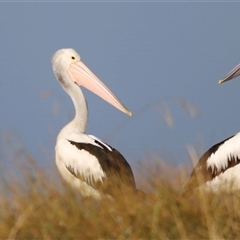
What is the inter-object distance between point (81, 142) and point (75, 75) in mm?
1740

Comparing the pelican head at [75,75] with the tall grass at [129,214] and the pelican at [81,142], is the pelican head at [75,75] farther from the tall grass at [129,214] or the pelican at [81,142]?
the tall grass at [129,214]

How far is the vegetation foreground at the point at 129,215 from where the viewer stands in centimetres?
396

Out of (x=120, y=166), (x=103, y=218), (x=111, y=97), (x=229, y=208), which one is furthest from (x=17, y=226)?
(x=111, y=97)

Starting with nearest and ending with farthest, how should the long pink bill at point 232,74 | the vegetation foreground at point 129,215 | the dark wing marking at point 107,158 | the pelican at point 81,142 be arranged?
the vegetation foreground at point 129,215
the dark wing marking at point 107,158
the pelican at point 81,142
the long pink bill at point 232,74

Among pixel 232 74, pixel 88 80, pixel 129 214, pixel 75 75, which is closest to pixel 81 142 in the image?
pixel 75 75

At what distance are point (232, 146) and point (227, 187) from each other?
159 inches

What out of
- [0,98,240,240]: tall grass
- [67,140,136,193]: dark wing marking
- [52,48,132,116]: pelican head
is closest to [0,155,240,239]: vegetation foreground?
[0,98,240,240]: tall grass

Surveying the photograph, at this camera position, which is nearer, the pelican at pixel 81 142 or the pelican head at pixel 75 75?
the pelican at pixel 81 142

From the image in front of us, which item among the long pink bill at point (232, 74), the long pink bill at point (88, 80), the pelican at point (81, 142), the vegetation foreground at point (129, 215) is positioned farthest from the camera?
the long pink bill at point (88, 80)

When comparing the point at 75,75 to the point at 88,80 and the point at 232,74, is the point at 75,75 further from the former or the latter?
the point at 232,74

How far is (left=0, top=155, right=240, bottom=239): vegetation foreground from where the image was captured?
3963 mm

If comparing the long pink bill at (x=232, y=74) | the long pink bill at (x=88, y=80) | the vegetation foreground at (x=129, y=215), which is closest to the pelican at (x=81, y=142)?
the long pink bill at (x=88, y=80)

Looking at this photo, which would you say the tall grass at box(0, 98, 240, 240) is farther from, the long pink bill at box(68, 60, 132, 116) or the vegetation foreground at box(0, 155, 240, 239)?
the long pink bill at box(68, 60, 132, 116)

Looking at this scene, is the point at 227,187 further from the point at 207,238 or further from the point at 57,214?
the point at 57,214
